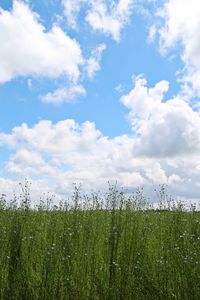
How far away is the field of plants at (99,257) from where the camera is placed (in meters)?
6.23

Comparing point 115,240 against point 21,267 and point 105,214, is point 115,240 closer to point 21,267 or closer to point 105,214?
point 105,214

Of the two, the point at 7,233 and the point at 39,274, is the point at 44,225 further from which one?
the point at 39,274

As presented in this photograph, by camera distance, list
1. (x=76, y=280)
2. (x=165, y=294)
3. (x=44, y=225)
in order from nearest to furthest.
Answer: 1. (x=165, y=294)
2. (x=76, y=280)
3. (x=44, y=225)

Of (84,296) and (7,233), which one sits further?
(7,233)

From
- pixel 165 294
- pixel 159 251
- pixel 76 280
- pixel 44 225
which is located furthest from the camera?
pixel 44 225

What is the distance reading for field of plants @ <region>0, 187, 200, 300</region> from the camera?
6234mm

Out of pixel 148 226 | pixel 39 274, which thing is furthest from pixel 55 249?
pixel 148 226

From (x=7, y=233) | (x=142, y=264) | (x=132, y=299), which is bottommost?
(x=132, y=299)

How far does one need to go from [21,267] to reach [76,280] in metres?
0.81

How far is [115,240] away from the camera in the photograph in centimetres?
754

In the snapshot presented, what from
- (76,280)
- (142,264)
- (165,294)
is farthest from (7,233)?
(165,294)

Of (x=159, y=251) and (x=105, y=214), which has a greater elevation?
(x=105, y=214)

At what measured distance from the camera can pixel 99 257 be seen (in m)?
6.96

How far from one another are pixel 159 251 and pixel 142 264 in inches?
13.8
